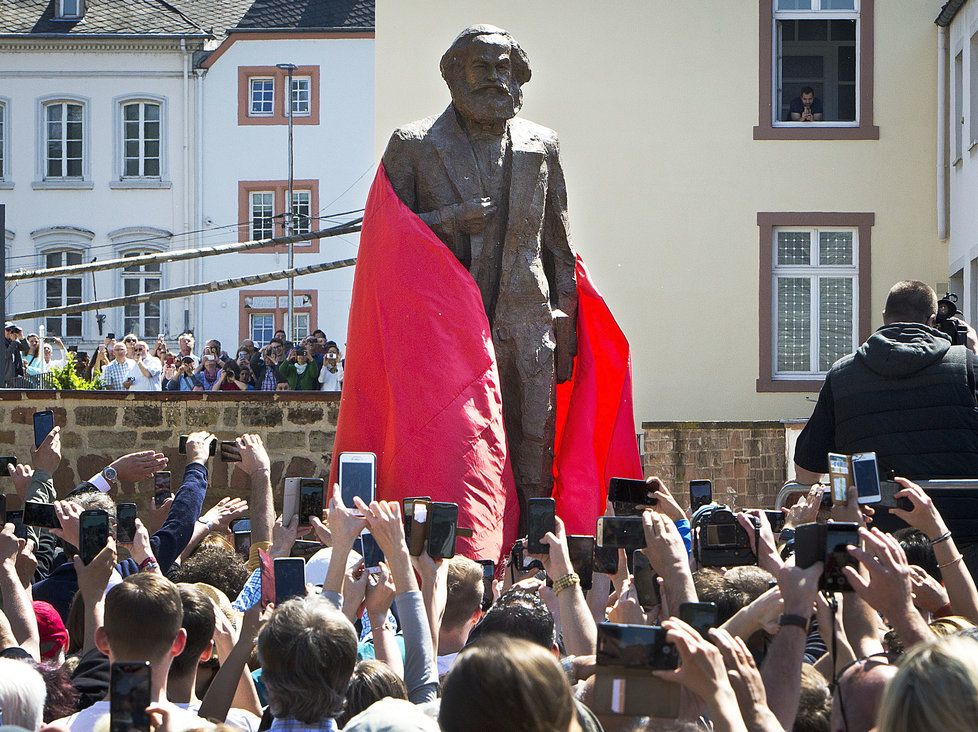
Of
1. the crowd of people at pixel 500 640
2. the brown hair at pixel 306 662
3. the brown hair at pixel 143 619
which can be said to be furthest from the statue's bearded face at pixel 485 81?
the brown hair at pixel 306 662

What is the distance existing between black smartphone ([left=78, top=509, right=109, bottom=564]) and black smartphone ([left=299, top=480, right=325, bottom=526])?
62 cm

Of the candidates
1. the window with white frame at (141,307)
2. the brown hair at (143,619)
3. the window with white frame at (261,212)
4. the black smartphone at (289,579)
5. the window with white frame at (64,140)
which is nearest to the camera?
the brown hair at (143,619)

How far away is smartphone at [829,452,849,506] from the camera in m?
4.09

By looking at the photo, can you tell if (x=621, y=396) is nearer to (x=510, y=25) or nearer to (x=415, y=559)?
(x=415, y=559)

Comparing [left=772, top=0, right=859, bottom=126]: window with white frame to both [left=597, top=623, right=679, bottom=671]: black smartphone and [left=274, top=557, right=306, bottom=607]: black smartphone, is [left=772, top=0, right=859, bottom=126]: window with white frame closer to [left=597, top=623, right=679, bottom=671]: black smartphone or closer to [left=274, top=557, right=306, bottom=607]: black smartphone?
[left=274, top=557, right=306, bottom=607]: black smartphone

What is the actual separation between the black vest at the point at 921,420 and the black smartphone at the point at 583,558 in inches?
64.4

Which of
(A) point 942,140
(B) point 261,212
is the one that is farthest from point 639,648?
(B) point 261,212

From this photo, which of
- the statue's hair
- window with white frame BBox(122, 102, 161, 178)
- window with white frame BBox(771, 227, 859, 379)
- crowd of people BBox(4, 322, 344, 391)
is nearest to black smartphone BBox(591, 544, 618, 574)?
the statue's hair

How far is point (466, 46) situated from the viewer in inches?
291

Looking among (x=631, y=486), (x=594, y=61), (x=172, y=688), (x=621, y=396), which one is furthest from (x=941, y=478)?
(x=594, y=61)

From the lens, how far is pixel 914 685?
2.42 metres

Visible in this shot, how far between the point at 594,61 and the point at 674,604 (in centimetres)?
1272

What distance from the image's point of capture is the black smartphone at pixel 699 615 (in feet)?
9.74

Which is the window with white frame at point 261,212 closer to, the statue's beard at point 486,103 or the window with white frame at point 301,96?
the window with white frame at point 301,96
